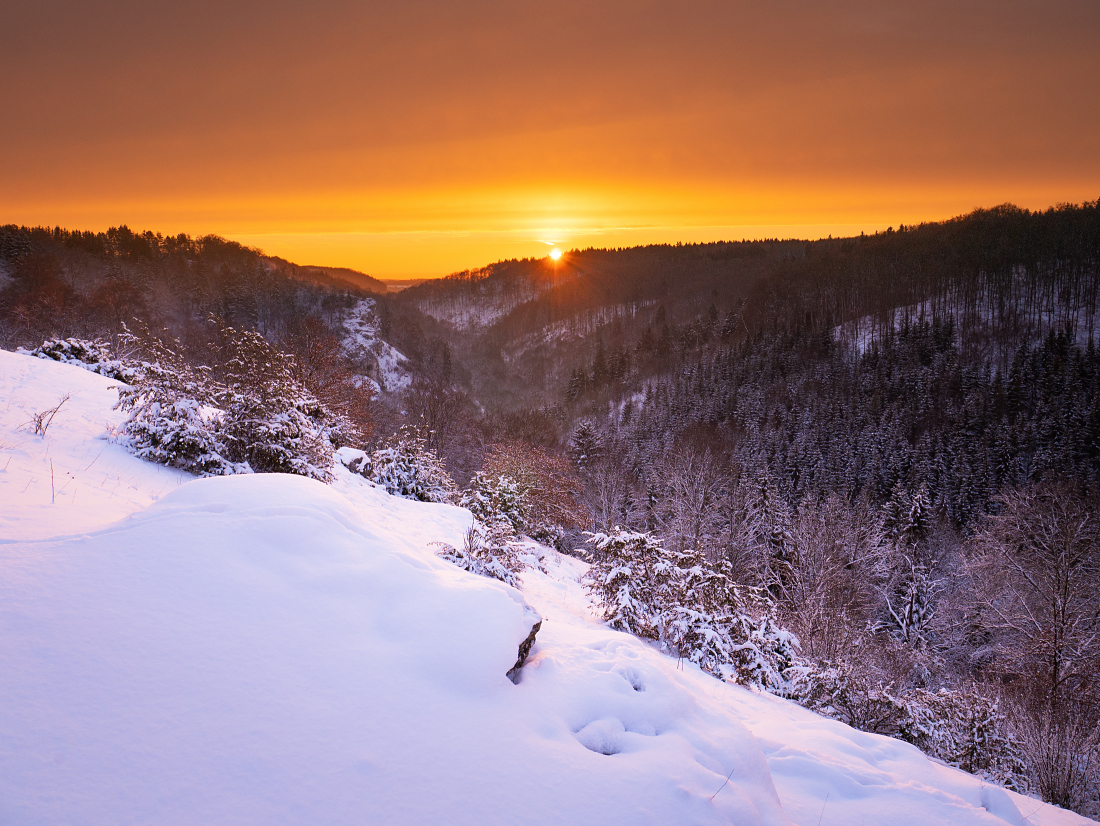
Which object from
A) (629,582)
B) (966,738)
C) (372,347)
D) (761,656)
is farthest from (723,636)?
(372,347)

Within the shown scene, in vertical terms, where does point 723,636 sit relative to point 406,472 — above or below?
below

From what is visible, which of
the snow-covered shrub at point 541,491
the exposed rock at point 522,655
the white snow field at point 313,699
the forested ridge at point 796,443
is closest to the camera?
the white snow field at point 313,699

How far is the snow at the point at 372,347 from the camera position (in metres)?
86.7

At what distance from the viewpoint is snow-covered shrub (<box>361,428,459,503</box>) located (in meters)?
17.5

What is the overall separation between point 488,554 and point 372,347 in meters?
87.7

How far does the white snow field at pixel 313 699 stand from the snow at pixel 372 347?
82728 mm

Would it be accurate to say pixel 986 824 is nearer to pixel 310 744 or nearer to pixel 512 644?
pixel 512 644

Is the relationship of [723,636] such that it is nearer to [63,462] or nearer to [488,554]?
[488,554]

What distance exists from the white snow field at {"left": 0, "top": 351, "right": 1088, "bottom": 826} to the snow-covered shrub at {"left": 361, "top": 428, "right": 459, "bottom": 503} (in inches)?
→ 476

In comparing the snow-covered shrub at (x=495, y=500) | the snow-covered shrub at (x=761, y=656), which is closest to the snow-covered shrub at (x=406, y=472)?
the snow-covered shrub at (x=495, y=500)

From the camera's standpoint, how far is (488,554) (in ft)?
32.0

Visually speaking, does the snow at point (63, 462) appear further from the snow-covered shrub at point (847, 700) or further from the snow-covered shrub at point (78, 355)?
the snow-covered shrub at point (847, 700)

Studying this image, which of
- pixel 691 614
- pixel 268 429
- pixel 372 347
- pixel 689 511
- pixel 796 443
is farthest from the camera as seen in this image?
pixel 372 347

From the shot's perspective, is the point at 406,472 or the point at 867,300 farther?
the point at 867,300
